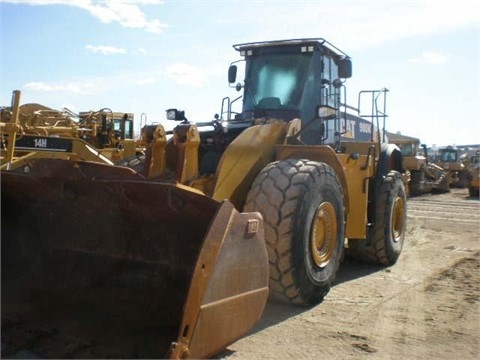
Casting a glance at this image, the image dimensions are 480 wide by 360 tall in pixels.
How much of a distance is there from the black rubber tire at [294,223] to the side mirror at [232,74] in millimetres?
2265

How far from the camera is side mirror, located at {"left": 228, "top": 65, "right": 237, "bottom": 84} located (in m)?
6.96

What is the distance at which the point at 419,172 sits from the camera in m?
23.0

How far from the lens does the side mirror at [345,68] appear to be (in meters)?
6.94

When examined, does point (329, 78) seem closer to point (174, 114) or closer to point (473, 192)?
point (174, 114)

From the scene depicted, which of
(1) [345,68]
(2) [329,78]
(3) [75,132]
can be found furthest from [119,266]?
(3) [75,132]

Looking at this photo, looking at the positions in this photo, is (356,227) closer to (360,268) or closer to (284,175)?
(360,268)

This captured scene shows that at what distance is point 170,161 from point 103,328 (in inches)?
80.8

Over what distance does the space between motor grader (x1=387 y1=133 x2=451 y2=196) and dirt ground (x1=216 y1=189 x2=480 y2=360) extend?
14.3 metres

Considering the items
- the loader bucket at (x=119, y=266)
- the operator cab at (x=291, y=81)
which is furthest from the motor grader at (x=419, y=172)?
the loader bucket at (x=119, y=266)

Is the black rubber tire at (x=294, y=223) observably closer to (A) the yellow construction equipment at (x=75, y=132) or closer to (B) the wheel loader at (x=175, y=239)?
(B) the wheel loader at (x=175, y=239)

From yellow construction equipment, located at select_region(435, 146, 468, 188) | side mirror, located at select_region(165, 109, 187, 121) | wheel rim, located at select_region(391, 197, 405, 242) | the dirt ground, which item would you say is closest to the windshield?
side mirror, located at select_region(165, 109, 187, 121)

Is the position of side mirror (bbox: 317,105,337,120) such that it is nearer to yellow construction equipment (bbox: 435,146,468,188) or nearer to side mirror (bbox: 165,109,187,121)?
side mirror (bbox: 165,109,187,121)

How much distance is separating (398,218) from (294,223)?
3.93m

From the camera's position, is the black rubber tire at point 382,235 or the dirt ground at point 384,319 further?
the black rubber tire at point 382,235
